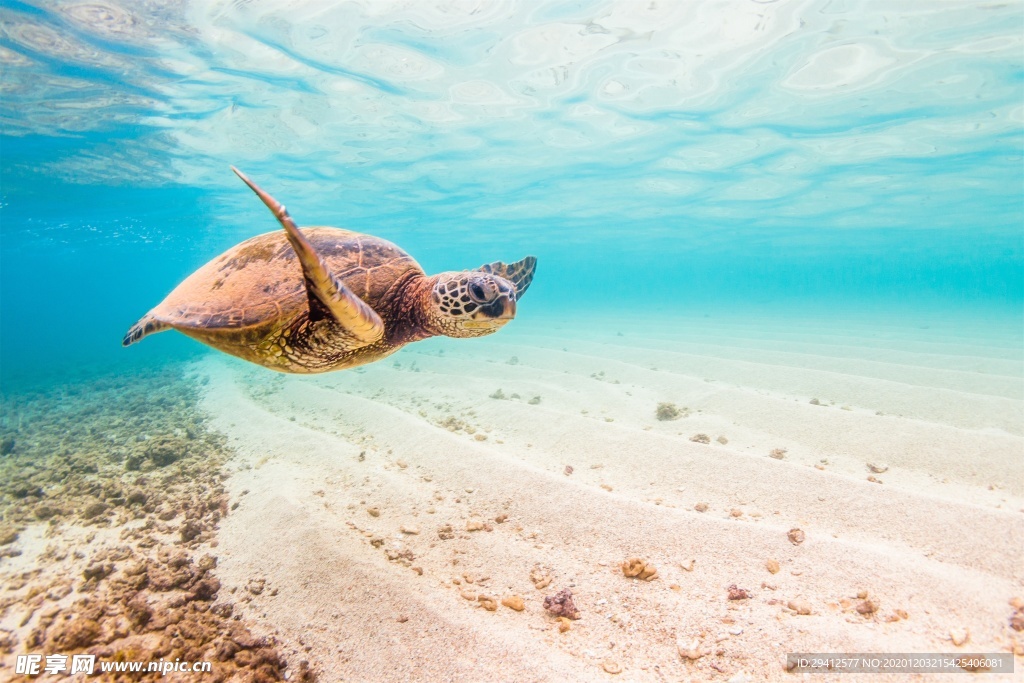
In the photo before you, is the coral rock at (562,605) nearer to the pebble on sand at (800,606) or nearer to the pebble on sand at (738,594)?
the pebble on sand at (738,594)

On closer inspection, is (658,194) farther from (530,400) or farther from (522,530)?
(522,530)

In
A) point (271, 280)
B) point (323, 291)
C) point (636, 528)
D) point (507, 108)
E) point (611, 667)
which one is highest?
point (507, 108)

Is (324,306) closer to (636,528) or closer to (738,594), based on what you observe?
(636,528)

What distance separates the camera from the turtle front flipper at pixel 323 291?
194 cm

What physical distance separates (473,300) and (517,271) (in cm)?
154

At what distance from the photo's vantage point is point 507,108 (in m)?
14.0

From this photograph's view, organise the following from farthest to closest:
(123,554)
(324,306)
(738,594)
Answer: (123,554) < (738,594) < (324,306)

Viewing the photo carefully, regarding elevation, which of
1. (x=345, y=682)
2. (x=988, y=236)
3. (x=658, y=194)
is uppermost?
(x=658, y=194)

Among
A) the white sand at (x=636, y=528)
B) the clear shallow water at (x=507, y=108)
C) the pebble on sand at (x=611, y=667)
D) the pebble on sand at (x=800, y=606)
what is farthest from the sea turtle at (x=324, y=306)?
the clear shallow water at (x=507, y=108)

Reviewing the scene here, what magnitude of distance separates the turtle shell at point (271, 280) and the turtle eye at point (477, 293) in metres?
0.91

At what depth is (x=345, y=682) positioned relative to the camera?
2377 mm

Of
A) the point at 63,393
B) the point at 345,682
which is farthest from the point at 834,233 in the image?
the point at 63,393

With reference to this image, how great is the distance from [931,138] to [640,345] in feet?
44.5

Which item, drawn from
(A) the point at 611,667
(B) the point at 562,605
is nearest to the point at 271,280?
(B) the point at 562,605
